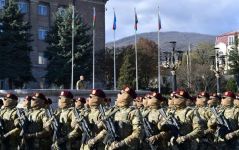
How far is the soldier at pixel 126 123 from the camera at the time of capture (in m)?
8.13

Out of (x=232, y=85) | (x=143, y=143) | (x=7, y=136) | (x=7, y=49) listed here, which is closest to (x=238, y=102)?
(x=143, y=143)

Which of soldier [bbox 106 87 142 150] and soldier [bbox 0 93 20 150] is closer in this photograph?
soldier [bbox 106 87 142 150]

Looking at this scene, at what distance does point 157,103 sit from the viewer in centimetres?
1020

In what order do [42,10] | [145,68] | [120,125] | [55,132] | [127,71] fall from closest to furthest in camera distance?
[120,125] < [55,132] < [127,71] < [145,68] < [42,10]

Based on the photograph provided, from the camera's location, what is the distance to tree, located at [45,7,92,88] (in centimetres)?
4238

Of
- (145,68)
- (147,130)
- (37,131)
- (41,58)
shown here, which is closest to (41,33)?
(41,58)

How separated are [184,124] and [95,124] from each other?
1.66 metres

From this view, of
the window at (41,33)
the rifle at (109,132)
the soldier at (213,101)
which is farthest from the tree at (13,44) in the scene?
the rifle at (109,132)

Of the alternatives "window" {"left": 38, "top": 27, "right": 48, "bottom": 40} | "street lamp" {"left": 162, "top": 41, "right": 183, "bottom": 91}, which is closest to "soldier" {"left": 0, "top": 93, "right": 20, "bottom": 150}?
"street lamp" {"left": 162, "top": 41, "right": 183, "bottom": 91}

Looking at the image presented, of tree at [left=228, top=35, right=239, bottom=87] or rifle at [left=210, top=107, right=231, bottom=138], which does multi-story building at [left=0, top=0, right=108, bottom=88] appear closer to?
tree at [left=228, top=35, right=239, bottom=87]

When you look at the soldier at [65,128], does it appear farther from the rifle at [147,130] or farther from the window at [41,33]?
the window at [41,33]

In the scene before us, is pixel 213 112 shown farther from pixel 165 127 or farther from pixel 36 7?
pixel 36 7

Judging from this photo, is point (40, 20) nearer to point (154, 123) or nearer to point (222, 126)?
point (222, 126)

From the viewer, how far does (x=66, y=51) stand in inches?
1708
